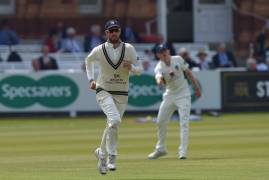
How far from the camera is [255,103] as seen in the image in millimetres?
30188

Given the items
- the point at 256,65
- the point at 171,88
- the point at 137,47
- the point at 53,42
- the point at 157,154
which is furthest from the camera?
the point at 137,47

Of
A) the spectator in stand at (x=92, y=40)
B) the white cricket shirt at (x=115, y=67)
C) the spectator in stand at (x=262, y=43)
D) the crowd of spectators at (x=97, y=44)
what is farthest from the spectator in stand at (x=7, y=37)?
the white cricket shirt at (x=115, y=67)

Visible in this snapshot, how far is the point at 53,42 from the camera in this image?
109 feet

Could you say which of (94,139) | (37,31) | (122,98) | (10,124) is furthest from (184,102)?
(37,31)

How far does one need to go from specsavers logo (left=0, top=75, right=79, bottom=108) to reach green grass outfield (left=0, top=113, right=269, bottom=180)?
59cm

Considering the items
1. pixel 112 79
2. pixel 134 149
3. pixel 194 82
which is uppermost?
pixel 112 79

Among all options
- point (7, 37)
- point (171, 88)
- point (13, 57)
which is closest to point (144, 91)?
point (13, 57)

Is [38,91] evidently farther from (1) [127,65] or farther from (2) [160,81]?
(1) [127,65]

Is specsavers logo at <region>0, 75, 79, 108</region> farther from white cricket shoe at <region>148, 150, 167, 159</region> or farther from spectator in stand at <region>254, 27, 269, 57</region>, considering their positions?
white cricket shoe at <region>148, 150, 167, 159</region>

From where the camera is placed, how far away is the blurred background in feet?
95.6

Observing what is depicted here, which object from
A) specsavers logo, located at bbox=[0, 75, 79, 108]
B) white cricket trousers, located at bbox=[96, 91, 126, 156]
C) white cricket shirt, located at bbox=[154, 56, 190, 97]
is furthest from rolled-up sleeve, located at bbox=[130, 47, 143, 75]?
specsavers logo, located at bbox=[0, 75, 79, 108]

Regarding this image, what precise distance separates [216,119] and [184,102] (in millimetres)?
10398

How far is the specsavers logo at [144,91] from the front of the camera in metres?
29.5

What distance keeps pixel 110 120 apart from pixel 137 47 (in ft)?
62.8
